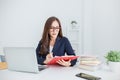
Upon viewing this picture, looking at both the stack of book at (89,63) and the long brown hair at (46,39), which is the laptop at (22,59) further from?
the long brown hair at (46,39)

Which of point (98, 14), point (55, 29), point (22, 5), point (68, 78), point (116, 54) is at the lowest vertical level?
point (68, 78)

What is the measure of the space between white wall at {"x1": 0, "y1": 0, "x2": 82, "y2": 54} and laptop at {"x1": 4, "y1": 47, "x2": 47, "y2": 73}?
224cm

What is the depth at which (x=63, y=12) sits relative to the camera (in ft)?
13.6

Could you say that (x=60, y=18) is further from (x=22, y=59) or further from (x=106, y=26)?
(x=22, y=59)

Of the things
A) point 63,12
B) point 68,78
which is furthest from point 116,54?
point 63,12

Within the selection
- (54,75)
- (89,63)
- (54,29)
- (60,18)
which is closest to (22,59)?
(54,75)

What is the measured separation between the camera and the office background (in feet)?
12.9

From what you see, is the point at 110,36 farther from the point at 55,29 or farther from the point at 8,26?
the point at 8,26

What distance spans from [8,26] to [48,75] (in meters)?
2.67

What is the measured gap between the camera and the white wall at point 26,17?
4137 millimetres

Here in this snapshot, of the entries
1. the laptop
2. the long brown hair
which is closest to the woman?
the long brown hair

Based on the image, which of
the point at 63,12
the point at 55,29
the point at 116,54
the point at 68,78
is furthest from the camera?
the point at 63,12

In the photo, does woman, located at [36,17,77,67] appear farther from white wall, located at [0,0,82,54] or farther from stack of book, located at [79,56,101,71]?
white wall, located at [0,0,82,54]

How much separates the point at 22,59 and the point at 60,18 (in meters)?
2.40
